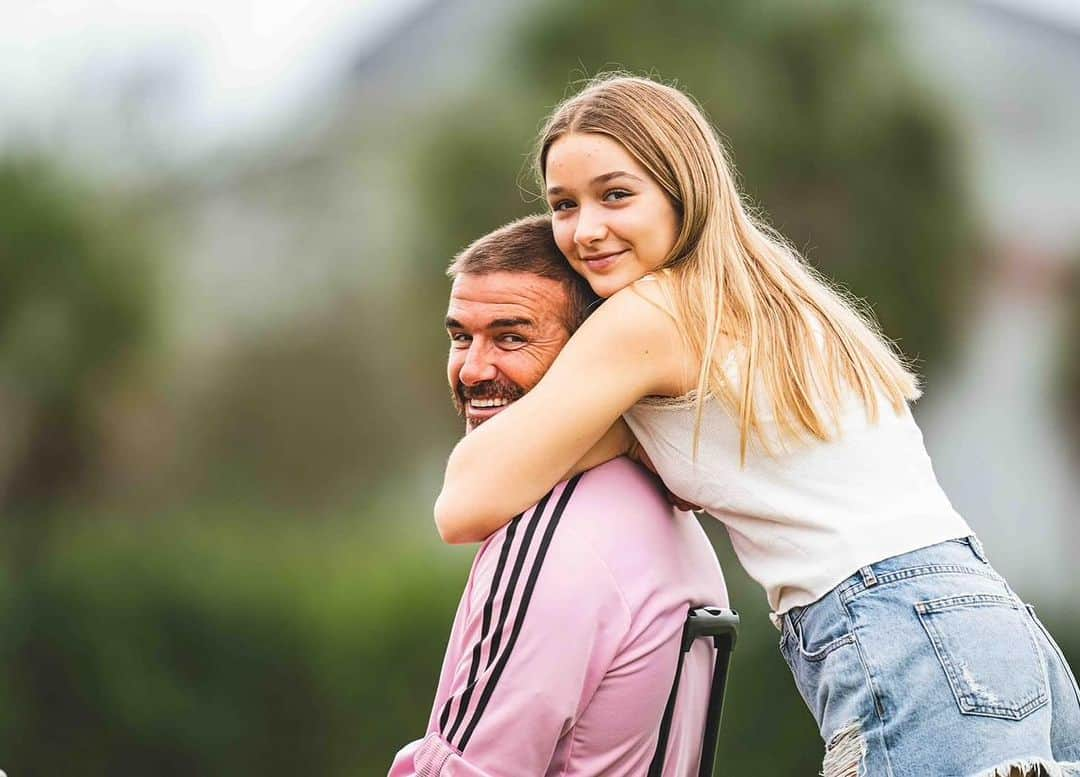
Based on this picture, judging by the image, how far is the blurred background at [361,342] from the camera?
768 centimetres

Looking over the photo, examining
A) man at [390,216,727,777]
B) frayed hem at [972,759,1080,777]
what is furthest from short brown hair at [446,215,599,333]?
frayed hem at [972,759,1080,777]

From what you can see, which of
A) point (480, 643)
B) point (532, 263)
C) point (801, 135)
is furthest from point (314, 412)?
point (480, 643)

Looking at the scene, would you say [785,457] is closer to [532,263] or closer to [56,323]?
[532,263]

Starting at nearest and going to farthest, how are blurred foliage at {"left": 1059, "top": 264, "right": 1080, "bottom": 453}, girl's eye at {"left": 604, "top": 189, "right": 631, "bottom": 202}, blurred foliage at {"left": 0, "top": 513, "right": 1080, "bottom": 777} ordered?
girl's eye at {"left": 604, "top": 189, "right": 631, "bottom": 202}, blurred foliage at {"left": 0, "top": 513, "right": 1080, "bottom": 777}, blurred foliage at {"left": 1059, "top": 264, "right": 1080, "bottom": 453}

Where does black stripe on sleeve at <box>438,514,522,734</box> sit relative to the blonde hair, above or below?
below

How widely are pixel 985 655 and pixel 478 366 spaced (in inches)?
34.0

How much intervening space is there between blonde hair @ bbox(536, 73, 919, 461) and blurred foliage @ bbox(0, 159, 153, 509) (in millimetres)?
6338

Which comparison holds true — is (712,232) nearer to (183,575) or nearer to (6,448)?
(183,575)

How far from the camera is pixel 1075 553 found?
8.55m

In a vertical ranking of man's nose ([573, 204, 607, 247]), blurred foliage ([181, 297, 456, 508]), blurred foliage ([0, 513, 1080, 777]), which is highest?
man's nose ([573, 204, 607, 247])

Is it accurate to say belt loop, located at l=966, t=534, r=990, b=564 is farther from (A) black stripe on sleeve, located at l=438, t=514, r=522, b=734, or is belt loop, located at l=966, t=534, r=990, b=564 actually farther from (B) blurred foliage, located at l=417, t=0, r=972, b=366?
(B) blurred foliage, located at l=417, t=0, r=972, b=366

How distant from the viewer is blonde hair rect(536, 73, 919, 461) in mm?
2311

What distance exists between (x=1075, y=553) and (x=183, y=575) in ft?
15.8

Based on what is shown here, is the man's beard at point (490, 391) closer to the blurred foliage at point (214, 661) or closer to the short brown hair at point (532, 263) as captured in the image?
the short brown hair at point (532, 263)
